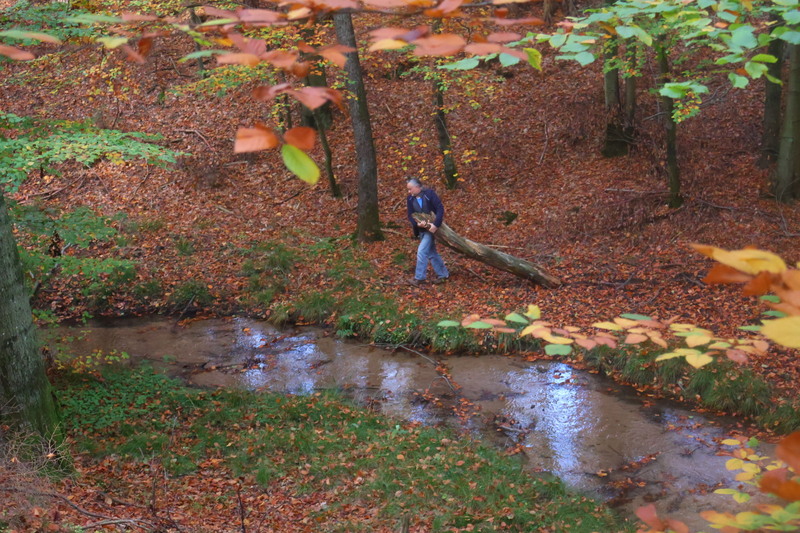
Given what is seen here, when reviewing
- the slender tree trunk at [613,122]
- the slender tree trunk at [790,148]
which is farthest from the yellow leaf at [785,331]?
the slender tree trunk at [613,122]

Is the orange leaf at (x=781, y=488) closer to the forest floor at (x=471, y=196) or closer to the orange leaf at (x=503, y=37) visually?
the orange leaf at (x=503, y=37)

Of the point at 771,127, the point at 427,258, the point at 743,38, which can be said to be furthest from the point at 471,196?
the point at 743,38

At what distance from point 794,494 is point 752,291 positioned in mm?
416

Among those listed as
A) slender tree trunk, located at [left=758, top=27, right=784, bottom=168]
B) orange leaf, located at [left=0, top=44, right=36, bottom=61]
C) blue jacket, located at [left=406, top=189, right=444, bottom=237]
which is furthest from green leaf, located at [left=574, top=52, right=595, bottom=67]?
slender tree trunk, located at [left=758, top=27, right=784, bottom=168]

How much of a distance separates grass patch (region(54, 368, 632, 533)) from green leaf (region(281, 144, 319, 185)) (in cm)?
471

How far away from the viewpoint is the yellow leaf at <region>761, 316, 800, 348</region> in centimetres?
118

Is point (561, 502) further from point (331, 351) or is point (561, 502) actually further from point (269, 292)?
point (269, 292)

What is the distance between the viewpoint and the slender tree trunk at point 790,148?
36.2 ft

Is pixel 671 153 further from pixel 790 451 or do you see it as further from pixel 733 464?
pixel 790 451

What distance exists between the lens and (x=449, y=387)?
875 centimetres

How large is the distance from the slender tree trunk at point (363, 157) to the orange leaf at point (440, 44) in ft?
34.9

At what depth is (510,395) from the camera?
8.47 m

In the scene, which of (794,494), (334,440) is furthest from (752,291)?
(334,440)

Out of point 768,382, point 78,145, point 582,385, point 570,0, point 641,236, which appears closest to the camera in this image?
point 78,145
